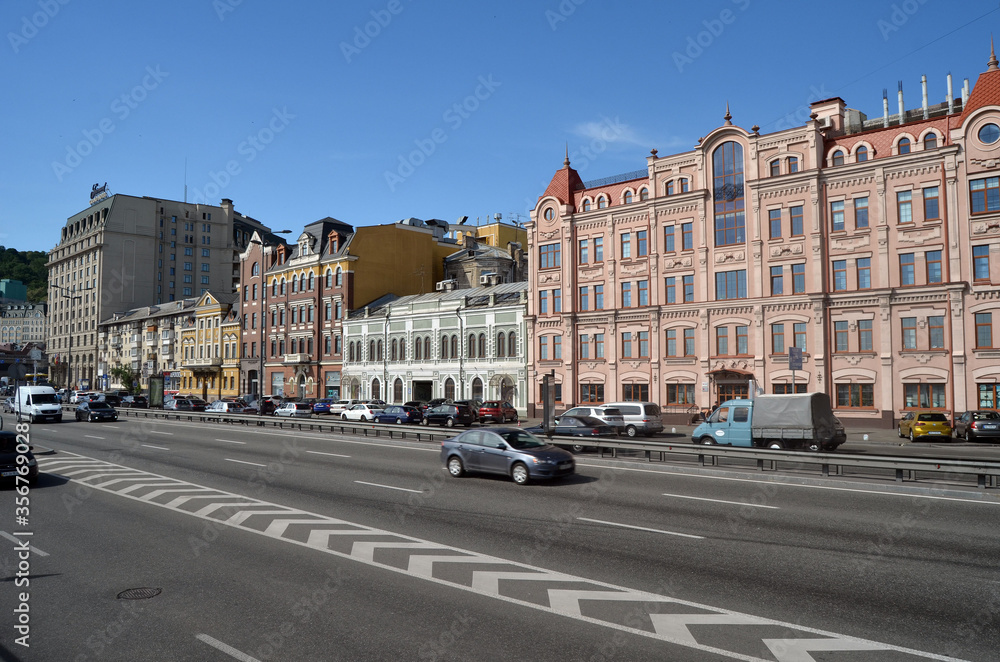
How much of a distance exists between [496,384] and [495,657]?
47.3 meters

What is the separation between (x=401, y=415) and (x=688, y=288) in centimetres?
2103

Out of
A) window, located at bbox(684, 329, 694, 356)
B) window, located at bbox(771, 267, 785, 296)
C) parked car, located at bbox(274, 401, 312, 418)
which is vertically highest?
window, located at bbox(771, 267, 785, 296)

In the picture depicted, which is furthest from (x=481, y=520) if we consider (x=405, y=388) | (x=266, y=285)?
(x=266, y=285)

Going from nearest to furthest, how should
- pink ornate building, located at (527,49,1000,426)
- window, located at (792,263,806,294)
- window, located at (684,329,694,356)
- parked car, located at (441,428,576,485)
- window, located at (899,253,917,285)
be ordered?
parked car, located at (441,428,576,485) → pink ornate building, located at (527,49,1000,426) → window, located at (899,253,917,285) → window, located at (792,263,806,294) → window, located at (684,329,694,356)

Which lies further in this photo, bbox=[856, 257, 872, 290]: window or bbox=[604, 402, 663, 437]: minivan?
bbox=[856, 257, 872, 290]: window

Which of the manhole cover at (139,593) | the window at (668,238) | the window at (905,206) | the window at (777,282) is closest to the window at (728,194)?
the window at (777,282)

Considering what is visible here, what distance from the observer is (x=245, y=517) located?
13320 millimetres

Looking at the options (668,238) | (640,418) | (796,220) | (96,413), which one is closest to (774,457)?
(640,418)

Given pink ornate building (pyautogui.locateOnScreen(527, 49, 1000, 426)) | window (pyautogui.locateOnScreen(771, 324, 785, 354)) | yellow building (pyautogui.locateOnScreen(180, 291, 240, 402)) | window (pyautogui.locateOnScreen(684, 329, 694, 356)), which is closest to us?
pink ornate building (pyautogui.locateOnScreen(527, 49, 1000, 426))

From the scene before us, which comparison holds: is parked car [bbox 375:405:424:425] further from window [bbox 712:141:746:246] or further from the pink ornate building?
window [bbox 712:141:746:246]

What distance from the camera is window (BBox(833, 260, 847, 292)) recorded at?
3938 centimetres

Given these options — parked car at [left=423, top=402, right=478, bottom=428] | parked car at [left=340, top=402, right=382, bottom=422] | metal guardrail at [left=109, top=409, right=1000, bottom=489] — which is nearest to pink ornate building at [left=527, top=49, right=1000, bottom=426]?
parked car at [left=423, top=402, right=478, bottom=428]

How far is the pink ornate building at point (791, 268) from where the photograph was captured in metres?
35.7

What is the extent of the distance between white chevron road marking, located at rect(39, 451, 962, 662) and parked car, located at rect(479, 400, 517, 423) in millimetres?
29465
